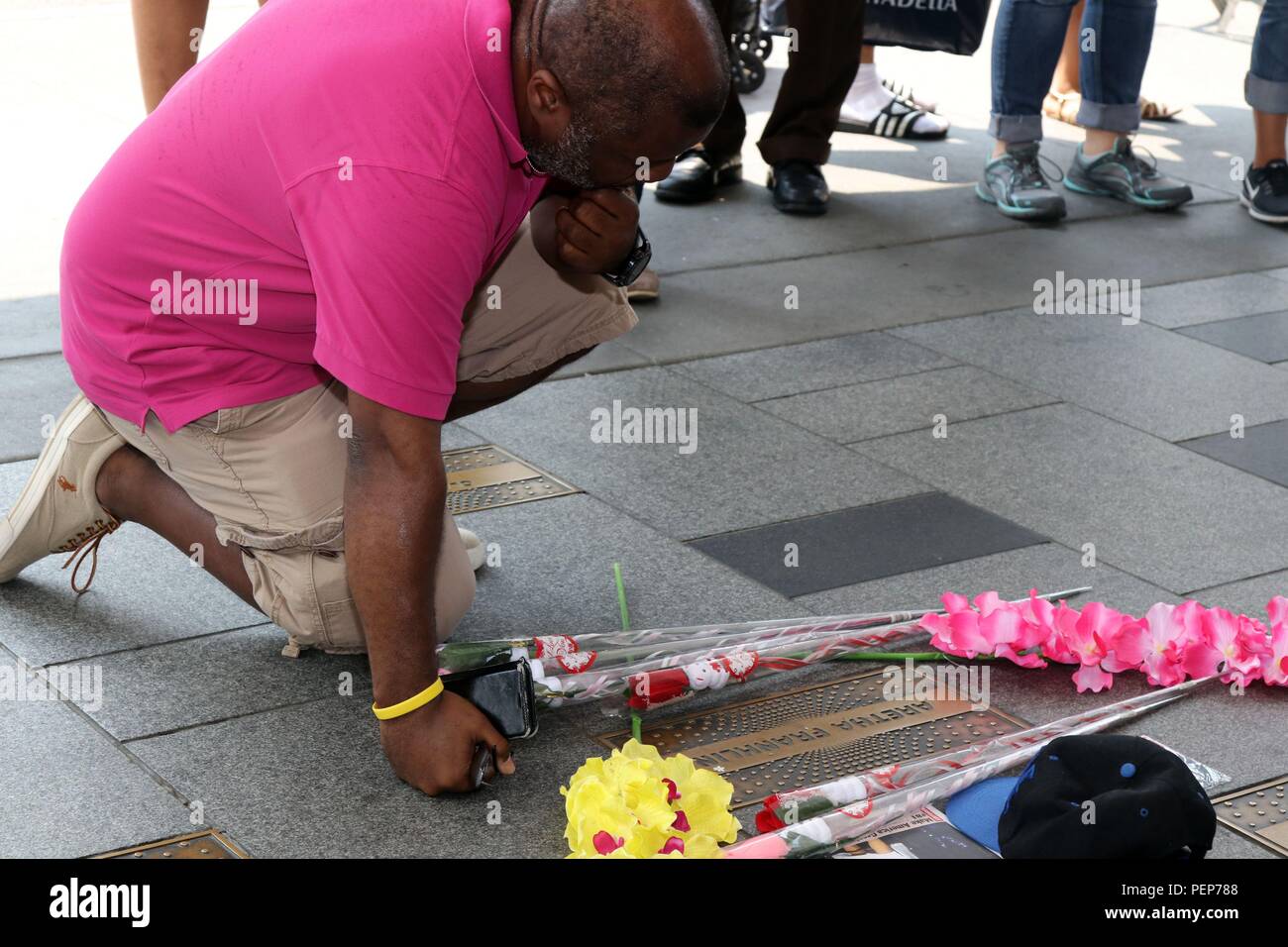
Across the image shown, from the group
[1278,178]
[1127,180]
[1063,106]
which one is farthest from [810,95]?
[1063,106]

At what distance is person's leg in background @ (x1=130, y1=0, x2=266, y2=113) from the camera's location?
4.00 meters

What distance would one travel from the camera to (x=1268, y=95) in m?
6.14

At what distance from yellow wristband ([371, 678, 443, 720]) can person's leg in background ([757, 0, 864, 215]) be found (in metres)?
3.91

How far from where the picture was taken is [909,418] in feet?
14.1

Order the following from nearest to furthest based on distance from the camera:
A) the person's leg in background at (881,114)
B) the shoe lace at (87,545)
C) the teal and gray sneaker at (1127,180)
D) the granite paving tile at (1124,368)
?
the shoe lace at (87,545), the granite paving tile at (1124,368), the teal and gray sneaker at (1127,180), the person's leg in background at (881,114)

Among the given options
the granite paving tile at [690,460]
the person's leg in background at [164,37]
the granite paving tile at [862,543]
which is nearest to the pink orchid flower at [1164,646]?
the granite paving tile at [862,543]

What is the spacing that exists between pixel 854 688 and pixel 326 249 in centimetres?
127

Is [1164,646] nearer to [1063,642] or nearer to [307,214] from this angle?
[1063,642]

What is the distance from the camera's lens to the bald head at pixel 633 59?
7.16 ft

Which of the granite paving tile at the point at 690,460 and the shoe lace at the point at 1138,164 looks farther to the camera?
the shoe lace at the point at 1138,164

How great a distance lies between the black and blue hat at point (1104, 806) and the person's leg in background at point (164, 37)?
279 centimetres

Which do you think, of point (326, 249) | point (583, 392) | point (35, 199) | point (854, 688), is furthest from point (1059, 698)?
point (35, 199)

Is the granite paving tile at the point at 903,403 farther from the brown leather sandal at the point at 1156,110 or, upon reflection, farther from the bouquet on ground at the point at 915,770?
the brown leather sandal at the point at 1156,110

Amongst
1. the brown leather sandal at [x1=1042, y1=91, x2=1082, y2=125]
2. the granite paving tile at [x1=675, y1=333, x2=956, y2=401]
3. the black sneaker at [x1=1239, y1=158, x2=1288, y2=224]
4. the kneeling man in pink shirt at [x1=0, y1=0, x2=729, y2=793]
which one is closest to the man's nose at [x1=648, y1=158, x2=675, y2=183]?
the kneeling man in pink shirt at [x1=0, y1=0, x2=729, y2=793]
